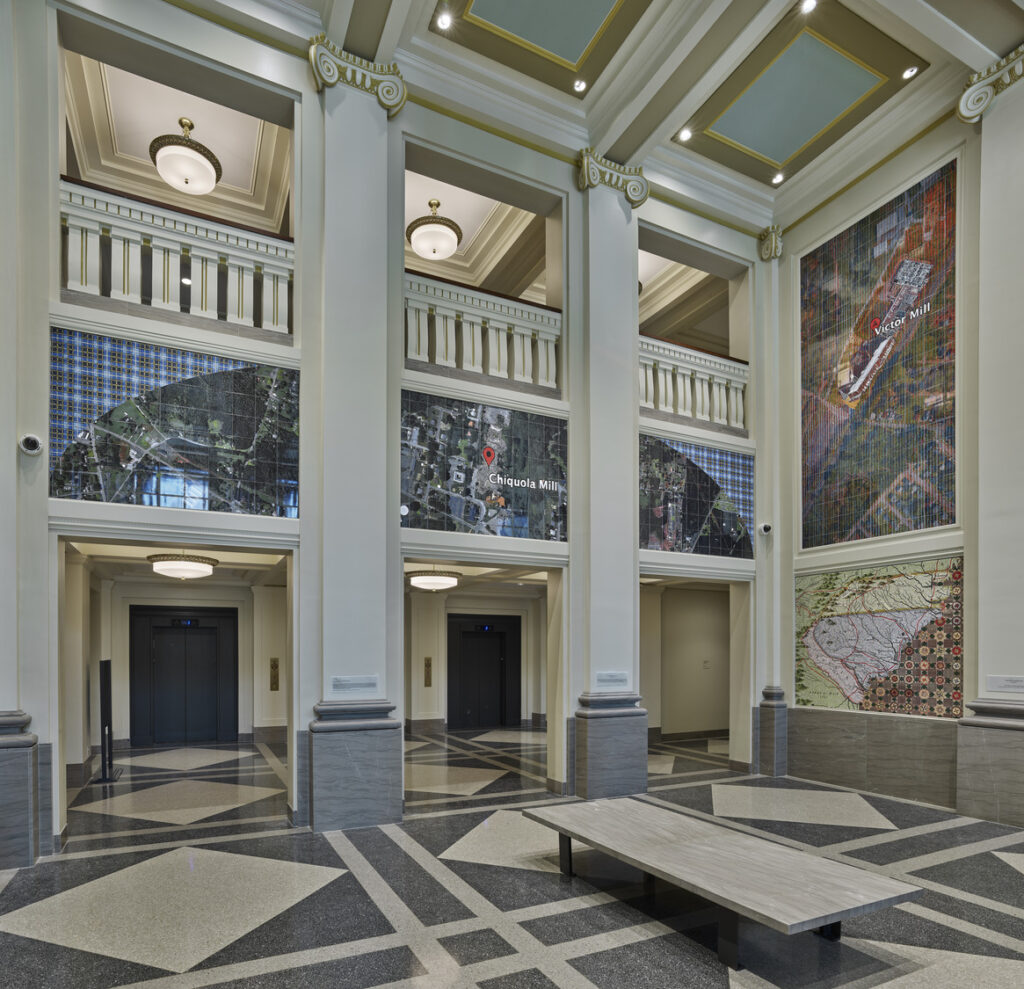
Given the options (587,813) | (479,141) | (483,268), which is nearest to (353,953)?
(587,813)

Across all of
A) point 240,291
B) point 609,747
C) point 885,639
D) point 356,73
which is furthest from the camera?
point 885,639

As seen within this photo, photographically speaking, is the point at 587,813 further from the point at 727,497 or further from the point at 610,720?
the point at 727,497

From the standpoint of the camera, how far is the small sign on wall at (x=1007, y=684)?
256 inches

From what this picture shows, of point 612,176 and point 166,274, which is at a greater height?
point 612,176

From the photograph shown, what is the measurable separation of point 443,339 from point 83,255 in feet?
10.3

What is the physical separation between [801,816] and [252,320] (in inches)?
259

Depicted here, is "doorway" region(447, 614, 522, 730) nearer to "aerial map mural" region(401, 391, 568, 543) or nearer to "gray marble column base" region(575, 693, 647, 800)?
"gray marble column base" region(575, 693, 647, 800)

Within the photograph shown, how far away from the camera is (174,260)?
628cm

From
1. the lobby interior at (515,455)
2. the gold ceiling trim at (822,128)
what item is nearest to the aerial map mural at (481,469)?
the lobby interior at (515,455)

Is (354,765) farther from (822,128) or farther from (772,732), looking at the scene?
(822,128)

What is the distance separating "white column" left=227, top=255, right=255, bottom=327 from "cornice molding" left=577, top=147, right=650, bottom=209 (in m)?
3.74

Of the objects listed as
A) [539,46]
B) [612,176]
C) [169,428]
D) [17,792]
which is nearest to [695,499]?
[612,176]

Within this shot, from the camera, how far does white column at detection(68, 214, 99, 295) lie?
232 inches

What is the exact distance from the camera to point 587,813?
507 cm
